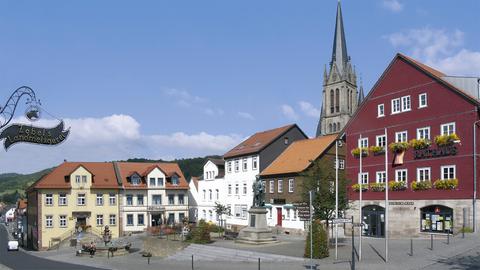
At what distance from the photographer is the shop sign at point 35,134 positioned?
14391 millimetres

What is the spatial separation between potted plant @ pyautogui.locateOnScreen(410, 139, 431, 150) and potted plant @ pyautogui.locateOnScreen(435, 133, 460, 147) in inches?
36.6

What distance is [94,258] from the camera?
44.7m

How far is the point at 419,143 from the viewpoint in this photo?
40.5 metres

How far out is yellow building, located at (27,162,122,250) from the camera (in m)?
63.0

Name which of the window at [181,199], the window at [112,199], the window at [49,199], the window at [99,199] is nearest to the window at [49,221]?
the window at [49,199]

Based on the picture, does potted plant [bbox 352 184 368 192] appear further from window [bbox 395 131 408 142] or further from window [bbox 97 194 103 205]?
window [bbox 97 194 103 205]

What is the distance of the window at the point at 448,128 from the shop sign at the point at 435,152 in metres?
1.12

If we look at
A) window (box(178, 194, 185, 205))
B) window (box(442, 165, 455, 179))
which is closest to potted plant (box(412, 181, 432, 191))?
window (box(442, 165, 455, 179))

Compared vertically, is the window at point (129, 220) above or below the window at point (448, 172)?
below

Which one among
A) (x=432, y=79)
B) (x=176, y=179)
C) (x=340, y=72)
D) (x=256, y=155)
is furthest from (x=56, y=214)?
(x=340, y=72)

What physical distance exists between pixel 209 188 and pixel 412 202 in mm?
36366

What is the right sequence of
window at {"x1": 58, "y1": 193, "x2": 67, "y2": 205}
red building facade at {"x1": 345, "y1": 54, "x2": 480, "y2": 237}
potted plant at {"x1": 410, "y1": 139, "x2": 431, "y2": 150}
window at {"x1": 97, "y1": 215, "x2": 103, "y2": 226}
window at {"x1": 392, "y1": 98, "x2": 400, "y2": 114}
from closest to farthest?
red building facade at {"x1": 345, "y1": 54, "x2": 480, "y2": 237}, potted plant at {"x1": 410, "y1": 139, "x2": 431, "y2": 150}, window at {"x1": 392, "y1": 98, "x2": 400, "y2": 114}, window at {"x1": 58, "y1": 193, "x2": 67, "y2": 205}, window at {"x1": 97, "y1": 215, "x2": 103, "y2": 226}

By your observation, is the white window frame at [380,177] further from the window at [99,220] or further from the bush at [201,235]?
the window at [99,220]

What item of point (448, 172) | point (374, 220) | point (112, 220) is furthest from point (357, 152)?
point (112, 220)
